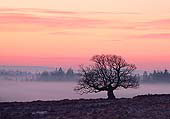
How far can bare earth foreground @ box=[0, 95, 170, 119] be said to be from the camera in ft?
124

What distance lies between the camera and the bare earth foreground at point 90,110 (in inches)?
1484

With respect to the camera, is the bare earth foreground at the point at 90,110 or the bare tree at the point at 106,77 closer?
the bare earth foreground at the point at 90,110

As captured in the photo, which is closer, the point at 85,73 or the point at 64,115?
the point at 64,115

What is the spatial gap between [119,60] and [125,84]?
3.11m

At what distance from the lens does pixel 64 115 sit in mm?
38469

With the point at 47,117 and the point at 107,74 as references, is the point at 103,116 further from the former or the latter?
the point at 107,74

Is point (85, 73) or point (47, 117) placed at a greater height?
point (85, 73)

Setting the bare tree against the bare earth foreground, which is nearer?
Result: the bare earth foreground

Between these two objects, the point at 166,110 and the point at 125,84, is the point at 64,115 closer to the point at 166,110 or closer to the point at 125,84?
the point at 166,110

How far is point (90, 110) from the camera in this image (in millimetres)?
40656

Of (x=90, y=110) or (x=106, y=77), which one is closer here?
(x=90, y=110)

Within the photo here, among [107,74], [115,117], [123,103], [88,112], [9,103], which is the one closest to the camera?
[115,117]

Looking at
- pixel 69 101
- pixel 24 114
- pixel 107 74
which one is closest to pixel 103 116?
pixel 24 114

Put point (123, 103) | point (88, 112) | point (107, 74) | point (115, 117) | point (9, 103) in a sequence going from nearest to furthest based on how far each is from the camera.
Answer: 1. point (115, 117)
2. point (88, 112)
3. point (123, 103)
4. point (9, 103)
5. point (107, 74)
